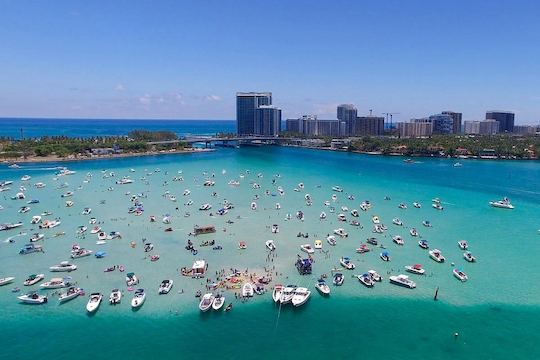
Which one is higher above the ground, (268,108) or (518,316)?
(268,108)

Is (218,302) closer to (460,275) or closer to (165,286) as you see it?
(165,286)

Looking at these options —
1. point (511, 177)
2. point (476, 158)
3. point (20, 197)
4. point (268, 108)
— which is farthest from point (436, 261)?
point (268, 108)

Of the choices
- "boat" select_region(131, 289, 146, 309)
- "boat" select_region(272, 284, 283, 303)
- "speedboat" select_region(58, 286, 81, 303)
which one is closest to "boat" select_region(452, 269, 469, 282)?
"boat" select_region(272, 284, 283, 303)

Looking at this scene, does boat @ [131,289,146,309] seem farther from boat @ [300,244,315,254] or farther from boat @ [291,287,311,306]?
boat @ [300,244,315,254]

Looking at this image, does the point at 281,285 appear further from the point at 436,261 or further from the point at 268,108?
the point at 268,108

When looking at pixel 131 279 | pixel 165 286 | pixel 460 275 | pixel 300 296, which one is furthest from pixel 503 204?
pixel 131 279

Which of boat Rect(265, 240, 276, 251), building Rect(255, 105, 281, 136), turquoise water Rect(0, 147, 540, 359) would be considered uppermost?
building Rect(255, 105, 281, 136)
